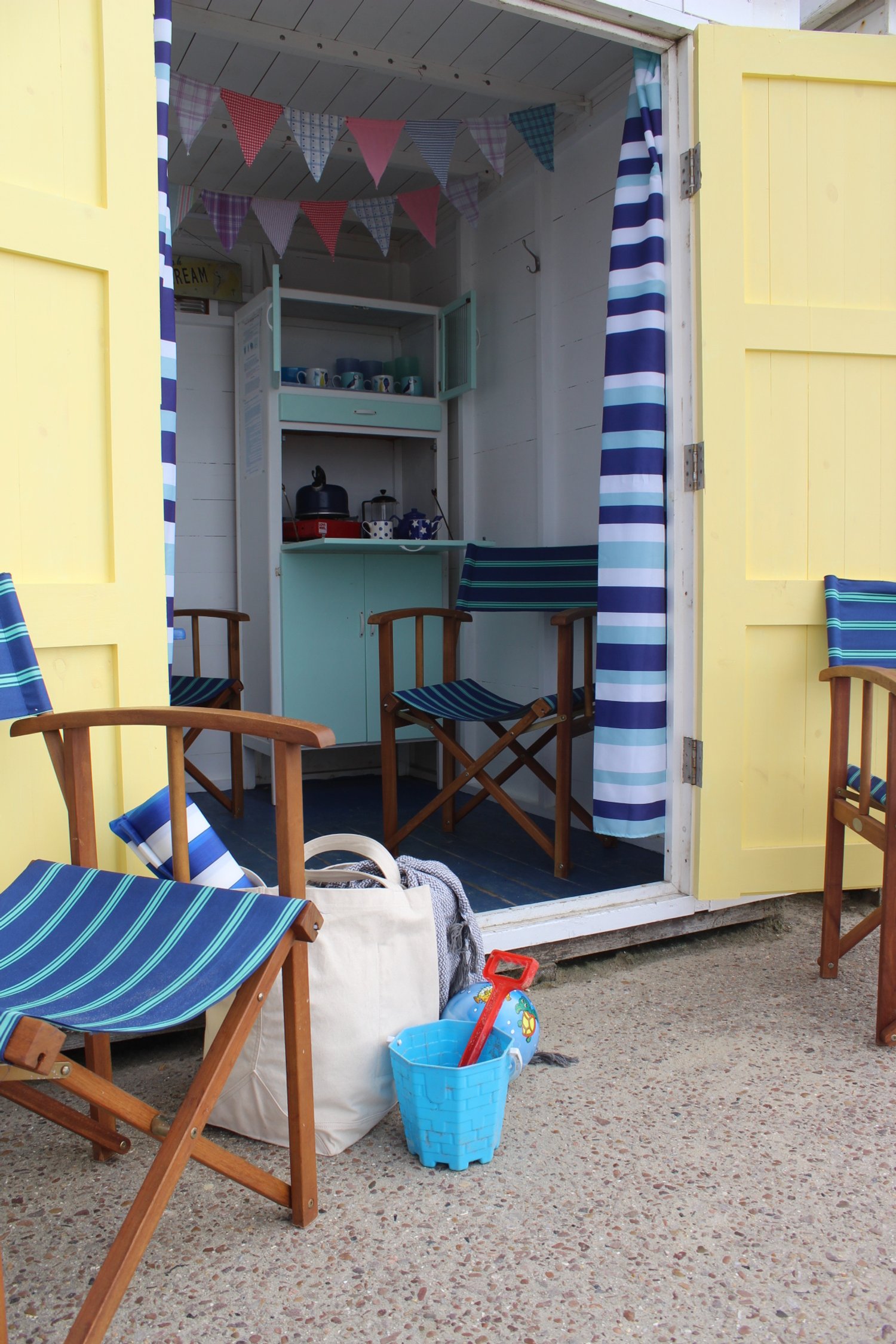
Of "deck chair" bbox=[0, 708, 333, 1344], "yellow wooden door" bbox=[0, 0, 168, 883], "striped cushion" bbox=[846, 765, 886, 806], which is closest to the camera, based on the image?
"deck chair" bbox=[0, 708, 333, 1344]

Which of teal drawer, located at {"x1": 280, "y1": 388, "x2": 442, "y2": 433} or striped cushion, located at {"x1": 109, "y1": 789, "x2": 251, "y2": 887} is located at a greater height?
teal drawer, located at {"x1": 280, "y1": 388, "x2": 442, "y2": 433}

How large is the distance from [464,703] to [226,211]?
2.05m

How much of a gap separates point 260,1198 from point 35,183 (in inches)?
62.1

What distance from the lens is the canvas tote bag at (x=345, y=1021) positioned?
157 cm

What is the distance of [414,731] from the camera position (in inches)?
157

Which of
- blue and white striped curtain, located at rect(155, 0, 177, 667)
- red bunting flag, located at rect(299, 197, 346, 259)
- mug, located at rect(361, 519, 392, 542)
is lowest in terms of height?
mug, located at rect(361, 519, 392, 542)

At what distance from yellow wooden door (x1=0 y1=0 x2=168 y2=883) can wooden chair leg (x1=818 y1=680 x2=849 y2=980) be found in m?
1.36

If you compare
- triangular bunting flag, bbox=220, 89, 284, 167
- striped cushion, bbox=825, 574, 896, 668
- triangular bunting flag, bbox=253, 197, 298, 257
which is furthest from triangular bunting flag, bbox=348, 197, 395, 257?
striped cushion, bbox=825, 574, 896, 668

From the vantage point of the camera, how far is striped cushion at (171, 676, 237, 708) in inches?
130

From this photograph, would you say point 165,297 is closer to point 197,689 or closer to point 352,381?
point 197,689

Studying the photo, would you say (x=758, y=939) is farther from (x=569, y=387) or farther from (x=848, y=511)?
(x=569, y=387)

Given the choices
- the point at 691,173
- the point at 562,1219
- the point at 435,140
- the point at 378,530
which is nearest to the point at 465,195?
the point at 435,140

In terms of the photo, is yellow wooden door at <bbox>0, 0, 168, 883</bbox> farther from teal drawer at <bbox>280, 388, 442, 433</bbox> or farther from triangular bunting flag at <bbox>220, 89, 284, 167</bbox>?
teal drawer at <bbox>280, 388, 442, 433</bbox>

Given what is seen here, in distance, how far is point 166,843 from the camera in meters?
1.57
